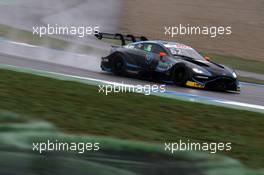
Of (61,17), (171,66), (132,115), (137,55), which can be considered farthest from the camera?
(61,17)

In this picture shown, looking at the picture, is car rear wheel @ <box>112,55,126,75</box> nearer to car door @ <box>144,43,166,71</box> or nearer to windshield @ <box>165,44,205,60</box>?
car door @ <box>144,43,166,71</box>

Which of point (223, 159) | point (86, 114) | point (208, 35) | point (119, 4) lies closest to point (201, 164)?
point (223, 159)

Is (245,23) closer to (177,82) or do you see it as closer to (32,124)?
(177,82)

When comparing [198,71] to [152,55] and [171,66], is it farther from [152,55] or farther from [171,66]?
[152,55]

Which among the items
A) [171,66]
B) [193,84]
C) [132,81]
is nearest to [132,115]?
[193,84]

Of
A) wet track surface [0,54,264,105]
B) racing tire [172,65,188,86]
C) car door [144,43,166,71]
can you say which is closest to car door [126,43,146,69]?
car door [144,43,166,71]

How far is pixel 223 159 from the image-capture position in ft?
16.4

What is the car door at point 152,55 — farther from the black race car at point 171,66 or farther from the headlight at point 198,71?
the headlight at point 198,71

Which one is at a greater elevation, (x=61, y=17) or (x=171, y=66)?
(x=61, y=17)

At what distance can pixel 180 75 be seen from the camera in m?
12.6

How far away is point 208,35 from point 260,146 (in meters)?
17.1

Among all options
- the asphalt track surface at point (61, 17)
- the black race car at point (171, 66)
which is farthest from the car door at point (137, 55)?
the asphalt track surface at point (61, 17)

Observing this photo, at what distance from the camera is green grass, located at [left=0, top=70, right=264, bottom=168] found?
664cm

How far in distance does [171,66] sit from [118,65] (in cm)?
174
